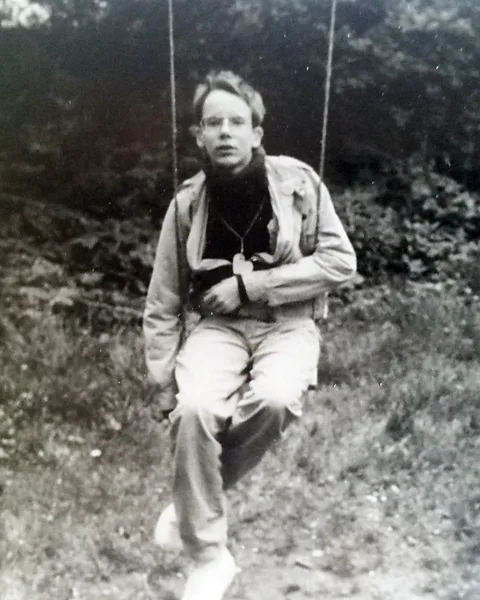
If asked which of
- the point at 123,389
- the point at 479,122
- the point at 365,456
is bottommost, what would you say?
the point at 365,456

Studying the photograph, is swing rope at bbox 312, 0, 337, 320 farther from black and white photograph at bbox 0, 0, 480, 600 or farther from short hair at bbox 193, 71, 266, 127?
short hair at bbox 193, 71, 266, 127

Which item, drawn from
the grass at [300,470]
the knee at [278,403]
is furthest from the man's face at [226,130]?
→ the grass at [300,470]

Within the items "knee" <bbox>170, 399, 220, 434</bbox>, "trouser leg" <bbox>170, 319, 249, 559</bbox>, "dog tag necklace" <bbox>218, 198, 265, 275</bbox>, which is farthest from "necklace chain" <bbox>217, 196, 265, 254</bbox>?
"knee" <bbox>170, 399, 220, 434</bbox>

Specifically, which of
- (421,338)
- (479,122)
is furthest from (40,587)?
(479,122)

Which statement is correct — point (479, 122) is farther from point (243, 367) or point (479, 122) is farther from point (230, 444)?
point (230, 444)

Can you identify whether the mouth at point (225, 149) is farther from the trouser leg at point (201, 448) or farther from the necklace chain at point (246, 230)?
the trouser leg at point (201, 448)

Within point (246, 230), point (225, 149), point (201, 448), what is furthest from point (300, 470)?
point (225, 149)
